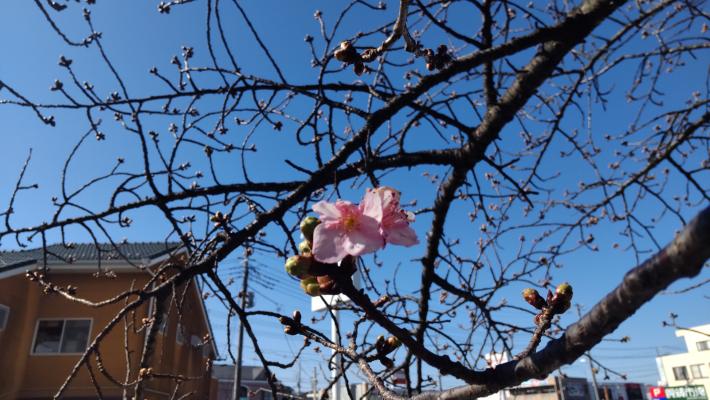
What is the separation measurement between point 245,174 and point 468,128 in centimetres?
118

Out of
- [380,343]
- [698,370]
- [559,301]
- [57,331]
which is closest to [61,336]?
[57,331]

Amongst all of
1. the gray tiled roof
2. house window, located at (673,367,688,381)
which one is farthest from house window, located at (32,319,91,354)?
house window, located at (673,367,688,381)

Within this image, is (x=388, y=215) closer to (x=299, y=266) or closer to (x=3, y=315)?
(x=299, y=266)

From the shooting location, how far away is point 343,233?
804 mm

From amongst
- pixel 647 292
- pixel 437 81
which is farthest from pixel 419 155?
pixel 647 292

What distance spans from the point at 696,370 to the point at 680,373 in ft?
6.72

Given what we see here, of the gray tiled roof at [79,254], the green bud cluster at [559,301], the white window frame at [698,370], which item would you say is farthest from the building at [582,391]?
the green bud cluster at [559,301]

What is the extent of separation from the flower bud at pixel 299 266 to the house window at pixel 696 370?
51352mm

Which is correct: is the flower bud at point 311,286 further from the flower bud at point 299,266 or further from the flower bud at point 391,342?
the flower bud at point 391,342

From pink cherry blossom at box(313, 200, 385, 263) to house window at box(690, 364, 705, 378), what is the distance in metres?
51.3

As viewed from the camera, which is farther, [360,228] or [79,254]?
[79,254]

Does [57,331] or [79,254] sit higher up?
[79,254]

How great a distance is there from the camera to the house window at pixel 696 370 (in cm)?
4009

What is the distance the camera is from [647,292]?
0.45 meters
